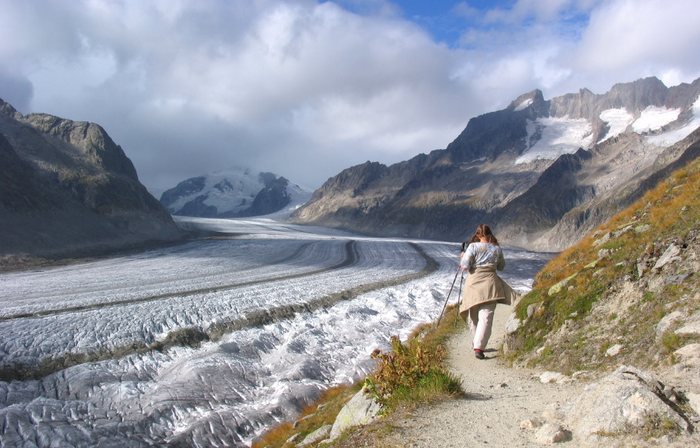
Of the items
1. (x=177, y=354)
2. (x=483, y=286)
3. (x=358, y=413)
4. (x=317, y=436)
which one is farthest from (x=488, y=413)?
(x=177, y=354)

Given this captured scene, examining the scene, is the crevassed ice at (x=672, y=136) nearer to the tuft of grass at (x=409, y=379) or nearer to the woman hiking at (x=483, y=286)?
the woman hiking at (x=483, y=286)

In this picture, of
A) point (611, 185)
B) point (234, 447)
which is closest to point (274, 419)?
point (234, 447)

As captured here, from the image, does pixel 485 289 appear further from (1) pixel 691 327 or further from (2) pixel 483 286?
(1) pixel 691 327

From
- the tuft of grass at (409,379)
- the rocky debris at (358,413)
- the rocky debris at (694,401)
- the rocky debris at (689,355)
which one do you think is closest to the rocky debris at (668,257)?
the rocky debris at (689,355)

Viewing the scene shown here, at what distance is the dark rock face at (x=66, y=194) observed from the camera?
62469 millimetres

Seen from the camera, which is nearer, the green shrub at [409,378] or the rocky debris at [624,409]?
the rocky debris at [624,409]

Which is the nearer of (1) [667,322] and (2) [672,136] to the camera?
(1) [667,322]

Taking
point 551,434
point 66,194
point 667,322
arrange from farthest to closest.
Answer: point 66,194 → point 667,322 → point 551,434

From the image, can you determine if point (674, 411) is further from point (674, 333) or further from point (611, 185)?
point (611, 185)

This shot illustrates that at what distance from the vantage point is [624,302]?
809 centimetres

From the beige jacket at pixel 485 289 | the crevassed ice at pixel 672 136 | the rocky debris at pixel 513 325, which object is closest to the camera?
the beige jacket at pixel 485 289

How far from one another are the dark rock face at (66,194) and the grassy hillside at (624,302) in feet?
185

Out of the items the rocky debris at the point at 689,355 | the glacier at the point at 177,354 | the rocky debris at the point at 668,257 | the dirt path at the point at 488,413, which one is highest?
the rocky debris at the point at 668,257

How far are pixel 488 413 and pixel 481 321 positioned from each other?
3.50 meters
